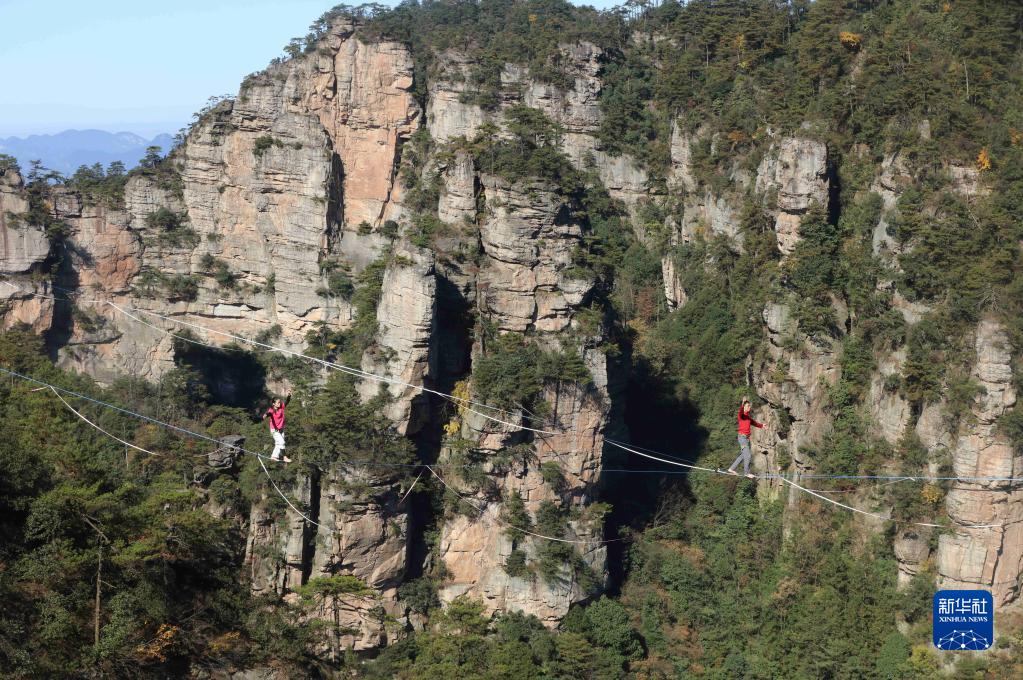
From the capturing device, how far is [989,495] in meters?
25.8

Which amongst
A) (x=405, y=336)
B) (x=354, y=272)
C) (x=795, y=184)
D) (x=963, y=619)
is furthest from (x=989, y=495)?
(x=354, y=272)

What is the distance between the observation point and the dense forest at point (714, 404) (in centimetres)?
2600

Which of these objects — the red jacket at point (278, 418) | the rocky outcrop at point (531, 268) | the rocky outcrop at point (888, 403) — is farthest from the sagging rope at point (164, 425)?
the rocky outcrop at point (888, 403)

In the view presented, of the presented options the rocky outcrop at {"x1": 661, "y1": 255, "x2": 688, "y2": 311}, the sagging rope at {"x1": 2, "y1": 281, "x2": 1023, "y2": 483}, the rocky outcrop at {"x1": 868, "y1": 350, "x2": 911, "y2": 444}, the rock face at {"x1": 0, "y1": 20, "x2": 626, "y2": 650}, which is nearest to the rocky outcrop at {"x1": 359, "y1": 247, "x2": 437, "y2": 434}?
the rock face at {"x1": 0, "y1": 20, "x2": 626, "y2": 650}

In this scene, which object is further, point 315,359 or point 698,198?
point 698,198

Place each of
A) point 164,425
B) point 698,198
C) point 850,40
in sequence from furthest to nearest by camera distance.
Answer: point 698,198
point 850,40
point 164,425

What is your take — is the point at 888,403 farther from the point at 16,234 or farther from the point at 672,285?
the point at 16,234

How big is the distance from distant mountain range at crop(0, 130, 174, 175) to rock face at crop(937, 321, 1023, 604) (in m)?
99.7

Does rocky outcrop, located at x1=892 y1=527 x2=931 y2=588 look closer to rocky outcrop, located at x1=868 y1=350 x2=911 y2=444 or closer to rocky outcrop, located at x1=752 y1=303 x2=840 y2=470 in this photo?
rocky outcrop, located at x1=868 y1=350 x2=911 y2=444

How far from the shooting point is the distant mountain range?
12006 cm

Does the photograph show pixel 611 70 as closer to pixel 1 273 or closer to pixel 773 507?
pixel 773 507

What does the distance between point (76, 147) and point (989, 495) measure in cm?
12953

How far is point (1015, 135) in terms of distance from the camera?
28625 mm

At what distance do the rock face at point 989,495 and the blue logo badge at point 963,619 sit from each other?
0.28 meters
